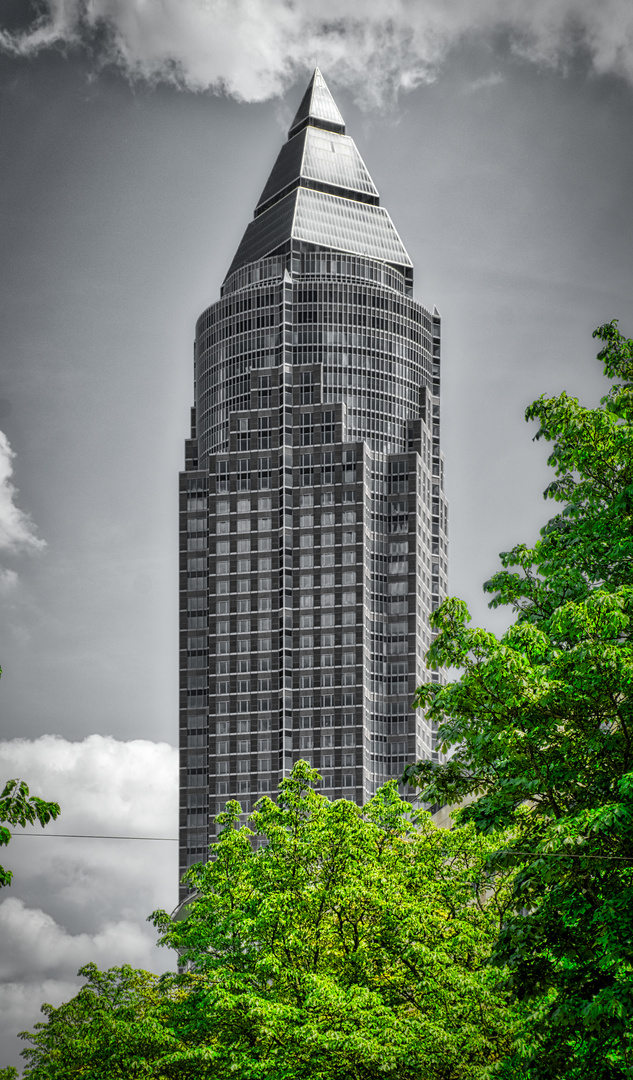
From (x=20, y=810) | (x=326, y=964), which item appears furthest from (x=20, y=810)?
(x=326, y=964)

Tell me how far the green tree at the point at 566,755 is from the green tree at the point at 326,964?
23.6ft

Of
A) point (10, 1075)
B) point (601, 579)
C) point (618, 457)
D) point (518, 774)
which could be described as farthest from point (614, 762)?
point (10, 1075)

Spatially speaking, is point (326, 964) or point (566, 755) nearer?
point (566, 755)

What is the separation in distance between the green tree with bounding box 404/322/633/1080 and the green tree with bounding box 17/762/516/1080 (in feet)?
23.6

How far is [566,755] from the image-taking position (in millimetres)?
26766

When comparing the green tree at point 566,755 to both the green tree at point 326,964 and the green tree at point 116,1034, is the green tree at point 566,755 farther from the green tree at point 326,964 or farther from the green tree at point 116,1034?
the green tree at point 116,1034

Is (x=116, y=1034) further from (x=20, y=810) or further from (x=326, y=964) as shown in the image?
(x=20, y=810)

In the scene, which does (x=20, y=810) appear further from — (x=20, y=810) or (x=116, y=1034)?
(x=116, y=1034)

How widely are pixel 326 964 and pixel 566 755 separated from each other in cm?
1927

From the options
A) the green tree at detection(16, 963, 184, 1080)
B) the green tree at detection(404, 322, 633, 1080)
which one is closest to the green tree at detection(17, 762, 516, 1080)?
the green tree at detection(16, 963, 184, 1080)

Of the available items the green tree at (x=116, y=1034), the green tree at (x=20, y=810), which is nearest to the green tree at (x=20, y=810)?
the green tree at (x=20, y=810)

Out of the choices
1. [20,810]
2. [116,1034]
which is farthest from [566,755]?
[116,1034]

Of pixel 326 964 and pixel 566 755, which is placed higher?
pixel 566 755

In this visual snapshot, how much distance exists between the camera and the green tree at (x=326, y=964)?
37.1 m
